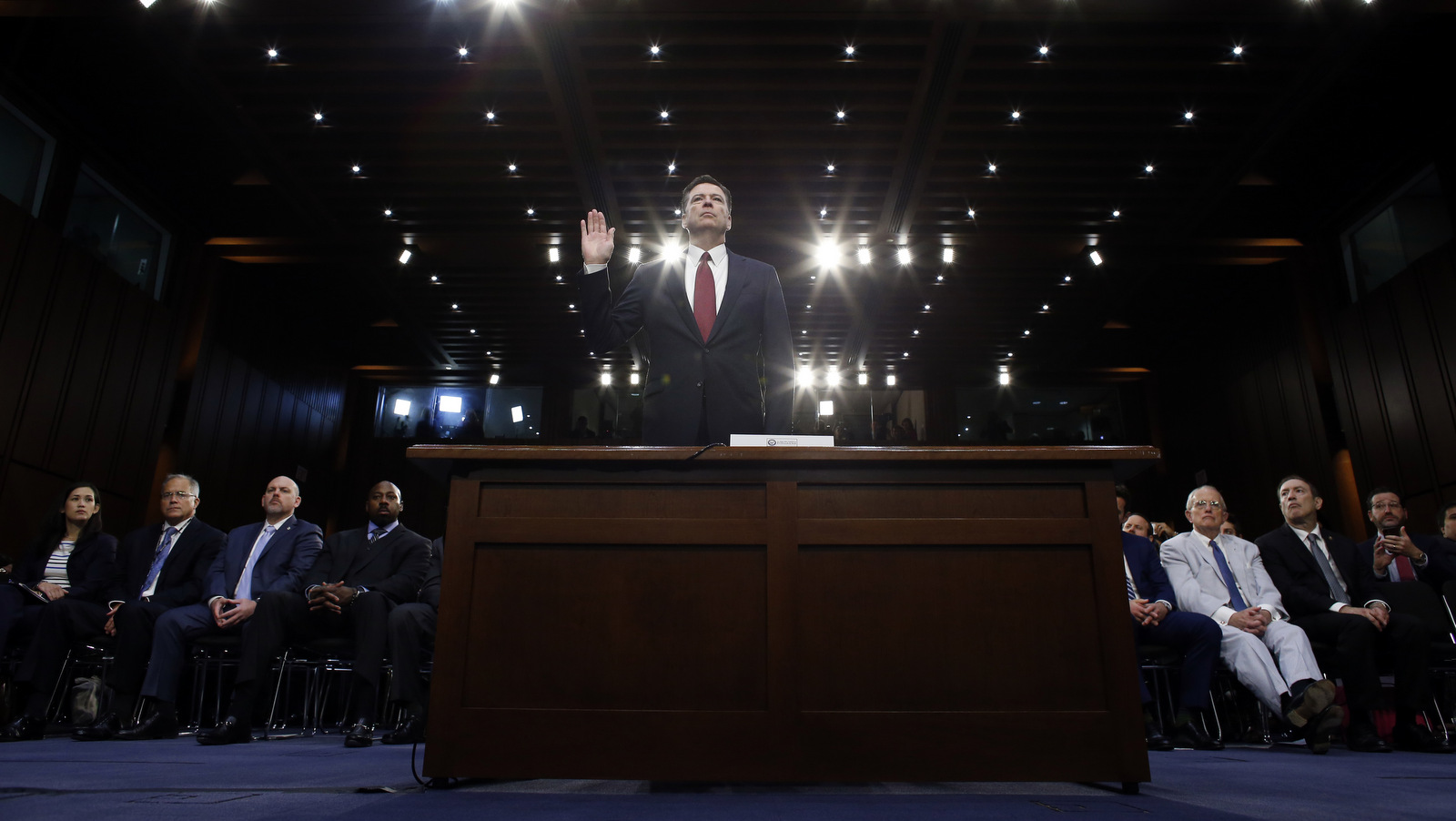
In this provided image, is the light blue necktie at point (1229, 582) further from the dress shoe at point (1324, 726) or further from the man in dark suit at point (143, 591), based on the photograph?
the man in dark suit at point (143, 591)

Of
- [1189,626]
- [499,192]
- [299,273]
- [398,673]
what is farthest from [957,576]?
[299,273]

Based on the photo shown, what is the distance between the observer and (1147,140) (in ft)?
23.2

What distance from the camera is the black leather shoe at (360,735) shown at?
318 centimetres

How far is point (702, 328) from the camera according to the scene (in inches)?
90.9

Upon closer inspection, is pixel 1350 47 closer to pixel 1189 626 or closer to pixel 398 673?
pixel 1189 626

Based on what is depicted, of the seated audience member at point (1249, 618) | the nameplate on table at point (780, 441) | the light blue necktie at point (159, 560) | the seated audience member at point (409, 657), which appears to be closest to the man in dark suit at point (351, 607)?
the seated audience member at point (409, 657)

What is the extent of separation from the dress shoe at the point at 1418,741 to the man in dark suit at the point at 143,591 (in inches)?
206

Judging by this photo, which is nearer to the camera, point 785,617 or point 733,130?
point 785,617

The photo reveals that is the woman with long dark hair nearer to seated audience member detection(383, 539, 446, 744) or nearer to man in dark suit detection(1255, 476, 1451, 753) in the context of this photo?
seated audience member detection(383, 539, 446, 744)

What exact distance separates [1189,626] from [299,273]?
388 inches

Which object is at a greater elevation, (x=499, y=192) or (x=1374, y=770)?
(x=499, y=192)

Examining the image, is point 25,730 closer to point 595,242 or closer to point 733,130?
point 595,242

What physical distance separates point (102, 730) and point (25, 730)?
0.33m

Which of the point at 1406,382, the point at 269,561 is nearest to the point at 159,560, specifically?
the point at 269,561
